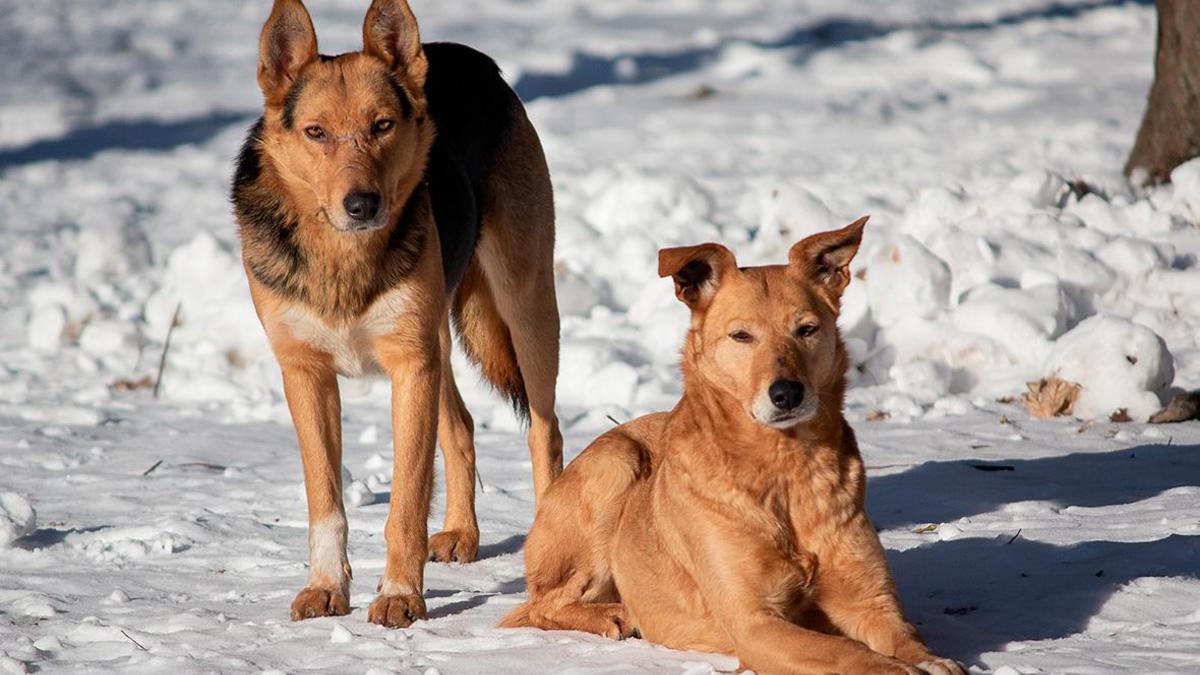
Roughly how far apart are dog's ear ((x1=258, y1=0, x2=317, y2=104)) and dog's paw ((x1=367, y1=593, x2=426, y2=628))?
1.92 metres

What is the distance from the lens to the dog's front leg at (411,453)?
5430 mm

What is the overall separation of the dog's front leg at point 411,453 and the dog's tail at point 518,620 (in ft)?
1.38

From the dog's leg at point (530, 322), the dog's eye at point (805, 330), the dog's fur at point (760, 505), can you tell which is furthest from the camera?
the dog's leg at point (530, 322)

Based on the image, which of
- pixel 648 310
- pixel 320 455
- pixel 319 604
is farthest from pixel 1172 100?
pixel 319 604

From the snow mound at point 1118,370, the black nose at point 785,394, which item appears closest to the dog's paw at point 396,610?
the black nose at point 785,394

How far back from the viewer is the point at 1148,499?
240 inches

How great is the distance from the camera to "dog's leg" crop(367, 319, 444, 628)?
17.9ft

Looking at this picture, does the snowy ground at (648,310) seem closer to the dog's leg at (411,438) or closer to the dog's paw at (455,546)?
the dog's paw at (455,546)

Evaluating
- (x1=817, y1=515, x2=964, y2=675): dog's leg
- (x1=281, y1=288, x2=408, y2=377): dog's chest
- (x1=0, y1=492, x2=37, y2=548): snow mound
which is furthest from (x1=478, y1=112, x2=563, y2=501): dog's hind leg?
(x1=817, y1=515, x2=964, y2=675): dog's leg

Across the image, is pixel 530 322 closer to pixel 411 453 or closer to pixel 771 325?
pixel 411 453

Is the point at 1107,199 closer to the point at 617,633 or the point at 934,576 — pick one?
the point at 934,576

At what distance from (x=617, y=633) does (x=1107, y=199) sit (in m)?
7.02

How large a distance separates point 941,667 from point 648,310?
576 centimetres

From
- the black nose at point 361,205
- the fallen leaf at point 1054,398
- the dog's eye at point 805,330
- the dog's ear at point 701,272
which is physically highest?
the black nose at point 361,205
